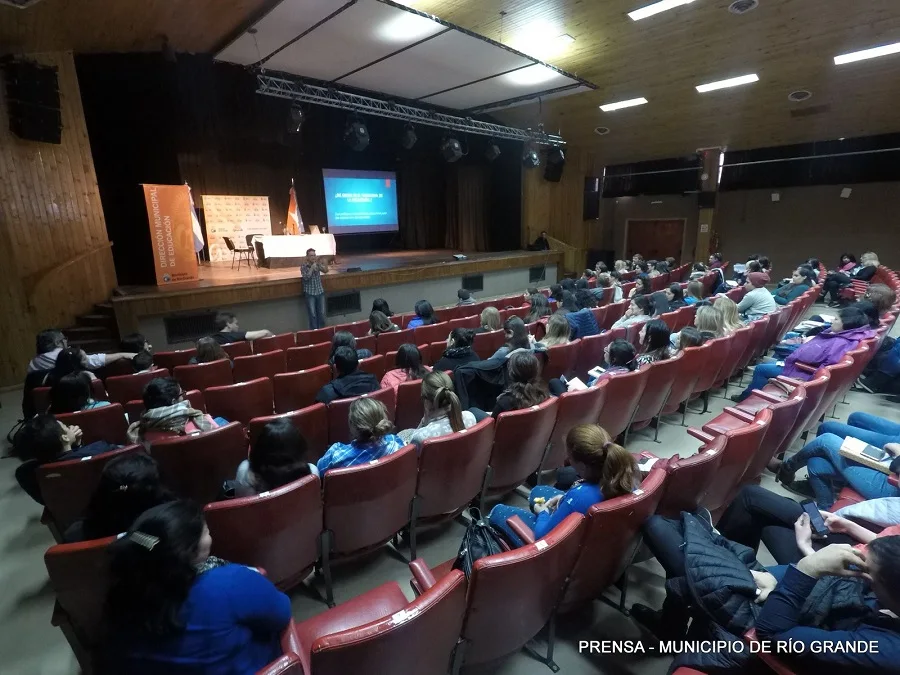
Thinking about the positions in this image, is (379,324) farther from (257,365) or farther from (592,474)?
(592,474)

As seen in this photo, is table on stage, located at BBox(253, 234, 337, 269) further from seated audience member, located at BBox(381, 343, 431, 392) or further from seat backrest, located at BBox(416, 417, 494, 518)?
seat backrest, located at BBox(416, 417, 494, 518)

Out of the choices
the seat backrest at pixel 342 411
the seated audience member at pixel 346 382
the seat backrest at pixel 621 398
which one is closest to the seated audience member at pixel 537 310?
the seat backrest at pixel 621 398

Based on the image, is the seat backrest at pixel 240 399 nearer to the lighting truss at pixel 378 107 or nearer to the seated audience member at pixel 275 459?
the seated audience member at pixel 275 459

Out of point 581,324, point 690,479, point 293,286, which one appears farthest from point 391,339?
point 293,286

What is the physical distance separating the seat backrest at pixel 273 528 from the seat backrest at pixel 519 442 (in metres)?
1.02

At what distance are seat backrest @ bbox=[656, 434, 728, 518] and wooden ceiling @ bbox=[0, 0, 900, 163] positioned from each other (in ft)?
19.9

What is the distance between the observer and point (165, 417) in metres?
2.41

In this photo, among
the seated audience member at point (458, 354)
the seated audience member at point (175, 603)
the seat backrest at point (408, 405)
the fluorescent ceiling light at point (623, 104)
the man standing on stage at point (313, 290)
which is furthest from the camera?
the fluorescent ceiling light at point (623, 104)

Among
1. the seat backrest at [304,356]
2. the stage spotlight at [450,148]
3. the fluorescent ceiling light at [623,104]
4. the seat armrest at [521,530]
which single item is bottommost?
the seat backrest at [304,356]

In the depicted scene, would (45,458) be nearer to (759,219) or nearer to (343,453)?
(343,453)

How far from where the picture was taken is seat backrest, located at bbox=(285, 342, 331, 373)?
177 inches

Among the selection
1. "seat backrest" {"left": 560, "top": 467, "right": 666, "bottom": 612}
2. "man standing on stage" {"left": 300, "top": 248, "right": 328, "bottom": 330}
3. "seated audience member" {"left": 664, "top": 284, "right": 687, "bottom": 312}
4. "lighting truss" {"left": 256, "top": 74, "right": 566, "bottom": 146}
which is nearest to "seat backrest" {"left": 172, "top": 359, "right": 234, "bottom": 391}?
"seat backrest" {"left": 560, "top": 467, "right": 666, "bottom": 612}

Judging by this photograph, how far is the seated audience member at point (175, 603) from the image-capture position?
3.35ft

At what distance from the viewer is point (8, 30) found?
5.04m
